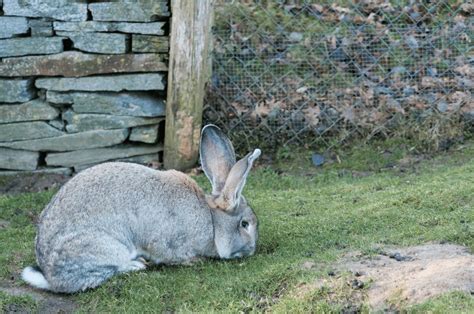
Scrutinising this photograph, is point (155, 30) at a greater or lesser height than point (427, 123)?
greater

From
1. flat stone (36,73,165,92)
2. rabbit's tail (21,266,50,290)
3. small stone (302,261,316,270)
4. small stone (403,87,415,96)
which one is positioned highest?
small stone (403,87,415,96)

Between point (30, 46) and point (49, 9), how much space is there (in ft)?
1.36

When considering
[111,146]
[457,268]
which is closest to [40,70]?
[111,146]

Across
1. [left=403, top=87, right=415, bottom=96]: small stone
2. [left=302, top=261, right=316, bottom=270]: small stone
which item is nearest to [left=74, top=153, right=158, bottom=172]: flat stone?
[left=403, top=87, right=415, bottom=96]: small stone

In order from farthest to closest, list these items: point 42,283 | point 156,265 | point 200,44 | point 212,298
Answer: point 200,44 < point 156,265 < point 42,283 < point 212,298

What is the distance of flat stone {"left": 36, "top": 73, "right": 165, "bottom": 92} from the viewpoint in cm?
888

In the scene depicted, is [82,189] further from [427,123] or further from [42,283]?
[427,123]

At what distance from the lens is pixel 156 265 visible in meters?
6.43

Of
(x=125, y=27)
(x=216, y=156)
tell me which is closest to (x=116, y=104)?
(x=125, y=27)

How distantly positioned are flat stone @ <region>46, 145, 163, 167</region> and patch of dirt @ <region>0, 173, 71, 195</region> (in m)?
0.15

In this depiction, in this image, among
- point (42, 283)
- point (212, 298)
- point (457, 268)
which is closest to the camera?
point (457, 268)

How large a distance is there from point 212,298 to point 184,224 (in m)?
0.87

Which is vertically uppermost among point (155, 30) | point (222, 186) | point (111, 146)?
point (155, 30)

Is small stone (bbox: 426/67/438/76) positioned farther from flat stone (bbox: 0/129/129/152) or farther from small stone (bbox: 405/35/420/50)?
flat stone (bbox: 0/129/129/152)
